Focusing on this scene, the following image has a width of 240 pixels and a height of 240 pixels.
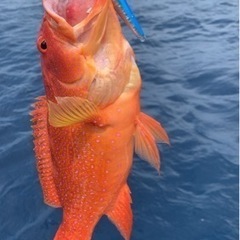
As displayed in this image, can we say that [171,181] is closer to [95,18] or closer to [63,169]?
[63,169]

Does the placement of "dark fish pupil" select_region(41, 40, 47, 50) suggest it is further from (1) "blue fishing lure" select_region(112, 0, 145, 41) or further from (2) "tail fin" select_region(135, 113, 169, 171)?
(2) "tail fin" select_region(135, 113, 169, 171)

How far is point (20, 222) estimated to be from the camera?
428 centimetres

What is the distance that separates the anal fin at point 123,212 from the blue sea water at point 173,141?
29.7 inches

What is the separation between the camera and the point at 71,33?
231 centimetres

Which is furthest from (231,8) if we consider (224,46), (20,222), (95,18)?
(95,18)

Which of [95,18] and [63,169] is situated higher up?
[95,18]

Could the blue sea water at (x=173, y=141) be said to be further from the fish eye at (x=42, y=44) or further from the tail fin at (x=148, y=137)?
the fish eye at (x=42, y=44)

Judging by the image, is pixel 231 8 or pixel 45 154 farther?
pixel 231 8

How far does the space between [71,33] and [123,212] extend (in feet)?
5.22

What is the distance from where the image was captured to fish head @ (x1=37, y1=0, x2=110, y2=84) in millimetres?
2305

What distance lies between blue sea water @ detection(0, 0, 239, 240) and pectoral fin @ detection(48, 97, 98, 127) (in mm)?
1935

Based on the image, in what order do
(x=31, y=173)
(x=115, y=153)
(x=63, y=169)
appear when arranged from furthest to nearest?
(x=31, y=173)
(x=63, y=169)
(x=115, y=153)

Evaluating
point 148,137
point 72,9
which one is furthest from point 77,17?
point 148,137

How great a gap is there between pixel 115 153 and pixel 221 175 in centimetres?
199
